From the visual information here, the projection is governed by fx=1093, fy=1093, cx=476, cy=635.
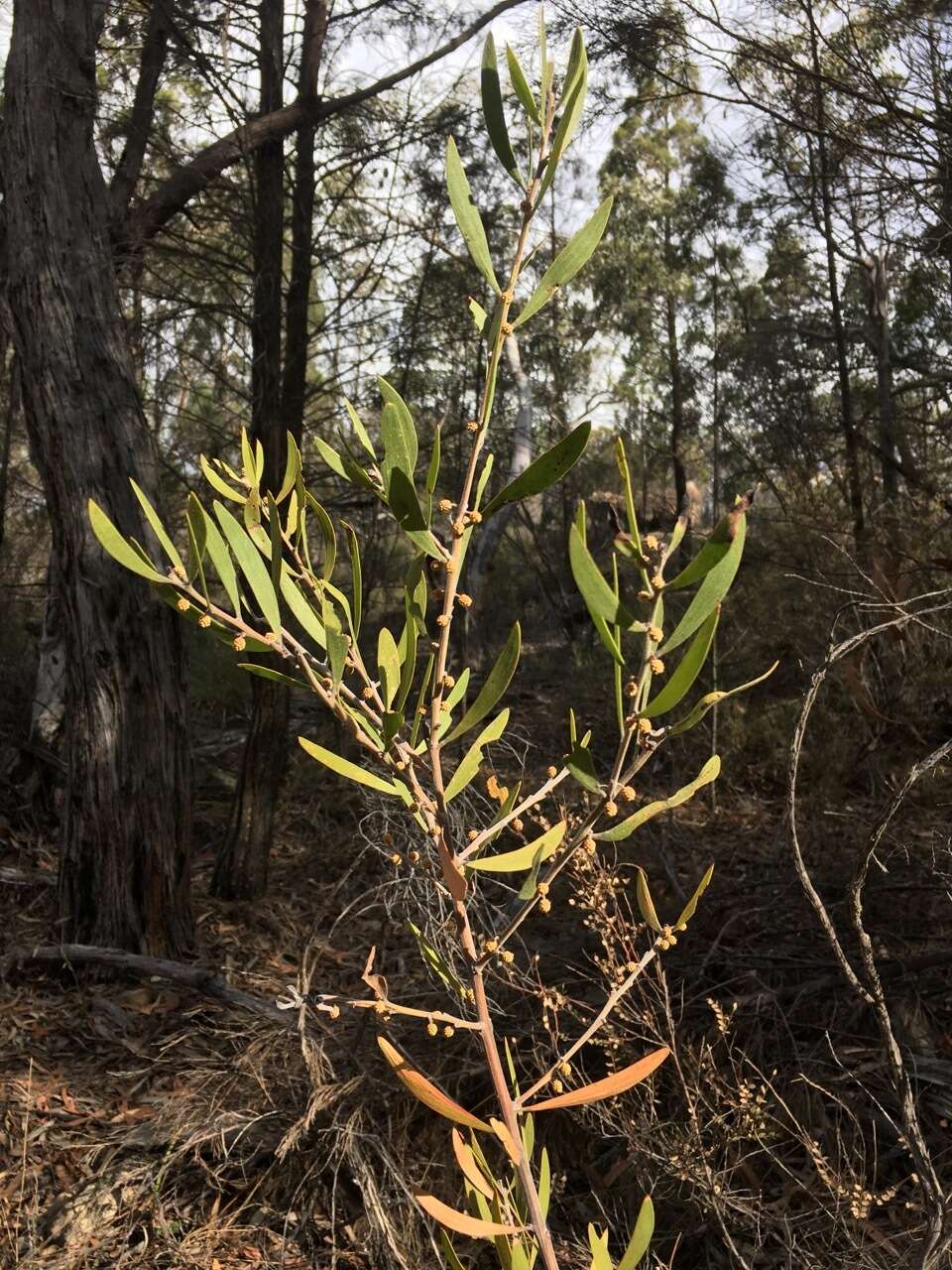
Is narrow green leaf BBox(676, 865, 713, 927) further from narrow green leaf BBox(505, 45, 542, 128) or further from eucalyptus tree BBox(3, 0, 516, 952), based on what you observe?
eucalyptus tree BBox(3, 0, 516, 952)

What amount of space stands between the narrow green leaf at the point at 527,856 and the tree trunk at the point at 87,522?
3.25 m

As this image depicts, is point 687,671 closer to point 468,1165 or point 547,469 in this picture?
point 547,469

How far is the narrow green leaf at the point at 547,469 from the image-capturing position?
682 mm

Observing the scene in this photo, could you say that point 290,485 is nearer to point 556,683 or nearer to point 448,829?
point 448,829

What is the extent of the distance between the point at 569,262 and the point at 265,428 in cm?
414

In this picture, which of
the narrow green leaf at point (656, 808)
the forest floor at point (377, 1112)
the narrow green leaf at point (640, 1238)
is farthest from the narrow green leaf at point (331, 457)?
the forest floor at point (377, 1112)

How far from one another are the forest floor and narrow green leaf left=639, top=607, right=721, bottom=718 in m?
1.41

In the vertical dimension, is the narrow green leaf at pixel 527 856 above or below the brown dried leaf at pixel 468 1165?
above

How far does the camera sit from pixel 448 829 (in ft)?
2.53

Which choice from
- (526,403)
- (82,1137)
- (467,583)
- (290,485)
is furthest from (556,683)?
(290,485)

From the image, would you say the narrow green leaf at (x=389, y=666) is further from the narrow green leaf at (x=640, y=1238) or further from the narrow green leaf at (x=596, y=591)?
the narrow green leaf at (x=640, y=1238)

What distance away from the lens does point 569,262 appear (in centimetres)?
78

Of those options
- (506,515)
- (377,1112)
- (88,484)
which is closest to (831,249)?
(506,515)

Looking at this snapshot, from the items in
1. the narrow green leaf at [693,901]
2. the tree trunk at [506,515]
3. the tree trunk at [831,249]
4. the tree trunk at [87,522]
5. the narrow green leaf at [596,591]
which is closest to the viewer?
the narrow green leaf at [596,591]
